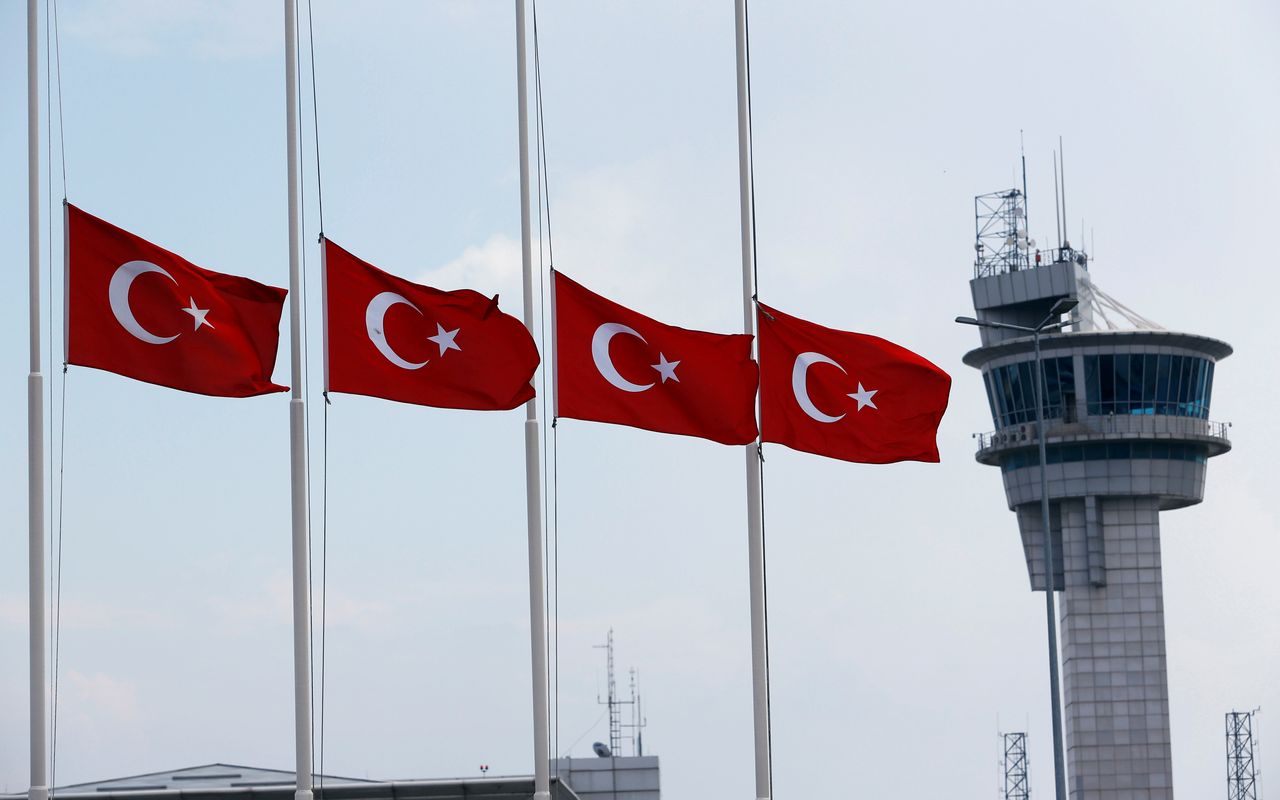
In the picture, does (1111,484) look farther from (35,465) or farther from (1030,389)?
(35,465)

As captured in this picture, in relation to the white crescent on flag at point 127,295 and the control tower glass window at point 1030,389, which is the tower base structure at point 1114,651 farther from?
the white crescent on flag at point 127,295

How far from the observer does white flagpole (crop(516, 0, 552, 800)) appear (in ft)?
87.5

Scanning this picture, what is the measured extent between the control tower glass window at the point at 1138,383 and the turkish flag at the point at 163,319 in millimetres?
85512

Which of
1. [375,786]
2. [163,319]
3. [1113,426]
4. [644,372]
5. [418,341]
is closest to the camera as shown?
[163,319]

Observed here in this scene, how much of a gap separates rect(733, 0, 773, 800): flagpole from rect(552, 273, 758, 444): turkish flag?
87cm

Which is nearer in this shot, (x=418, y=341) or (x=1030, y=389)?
(x=418, y=341)

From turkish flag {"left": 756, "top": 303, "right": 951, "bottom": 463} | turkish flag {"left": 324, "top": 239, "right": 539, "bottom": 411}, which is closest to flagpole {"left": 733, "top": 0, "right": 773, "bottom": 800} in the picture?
turkish flag {"left": 756, "top": 303, "right": 951, "bottom": 463}

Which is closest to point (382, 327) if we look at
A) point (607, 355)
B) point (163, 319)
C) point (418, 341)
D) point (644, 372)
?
point (418, 341)

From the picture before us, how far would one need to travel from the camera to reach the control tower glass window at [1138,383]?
4178 inches

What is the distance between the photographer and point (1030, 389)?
10794 cm

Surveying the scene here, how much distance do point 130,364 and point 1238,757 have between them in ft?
360

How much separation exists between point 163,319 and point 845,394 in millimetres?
9503

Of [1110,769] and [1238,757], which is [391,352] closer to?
[1110,769]

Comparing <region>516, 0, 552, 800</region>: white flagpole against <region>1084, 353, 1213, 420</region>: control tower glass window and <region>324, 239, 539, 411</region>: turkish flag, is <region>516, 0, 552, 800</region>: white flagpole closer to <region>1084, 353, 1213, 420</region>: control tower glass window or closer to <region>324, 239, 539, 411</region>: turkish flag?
<region>324, 239, 539, 411</region>: turkish flag
